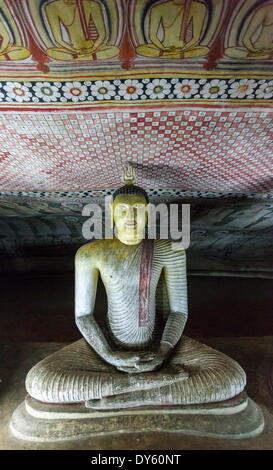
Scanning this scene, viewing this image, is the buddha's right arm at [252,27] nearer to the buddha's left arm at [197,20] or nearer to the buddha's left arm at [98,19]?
the buddha's left arm at [197,20]

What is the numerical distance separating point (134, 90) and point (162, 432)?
2.26 m

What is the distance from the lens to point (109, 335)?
2721mm

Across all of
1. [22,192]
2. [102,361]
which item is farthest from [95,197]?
[102,361]

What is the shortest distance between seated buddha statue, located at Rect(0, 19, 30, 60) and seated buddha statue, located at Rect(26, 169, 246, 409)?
122 cm

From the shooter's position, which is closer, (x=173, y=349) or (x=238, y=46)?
(x=238, y=46)

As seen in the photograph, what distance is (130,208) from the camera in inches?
97.0

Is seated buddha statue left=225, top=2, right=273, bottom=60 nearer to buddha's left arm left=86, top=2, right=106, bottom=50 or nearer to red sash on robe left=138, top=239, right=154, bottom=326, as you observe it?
buddha's left arm left=86, top=2, right=106, bottom=50

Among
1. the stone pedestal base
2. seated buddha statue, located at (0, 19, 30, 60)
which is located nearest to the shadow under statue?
the stone pedestal base

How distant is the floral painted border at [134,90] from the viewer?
1696 millimetres

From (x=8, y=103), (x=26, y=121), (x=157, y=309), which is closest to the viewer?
(x=8, y=103)

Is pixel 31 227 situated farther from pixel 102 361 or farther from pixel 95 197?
pixel 102 361

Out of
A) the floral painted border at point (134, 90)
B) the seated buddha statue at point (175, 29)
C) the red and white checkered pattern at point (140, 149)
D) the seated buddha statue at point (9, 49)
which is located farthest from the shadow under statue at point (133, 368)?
the seated buddha statue at point (9, 49)

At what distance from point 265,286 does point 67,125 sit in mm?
4450

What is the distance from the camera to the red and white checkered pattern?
196 cm
